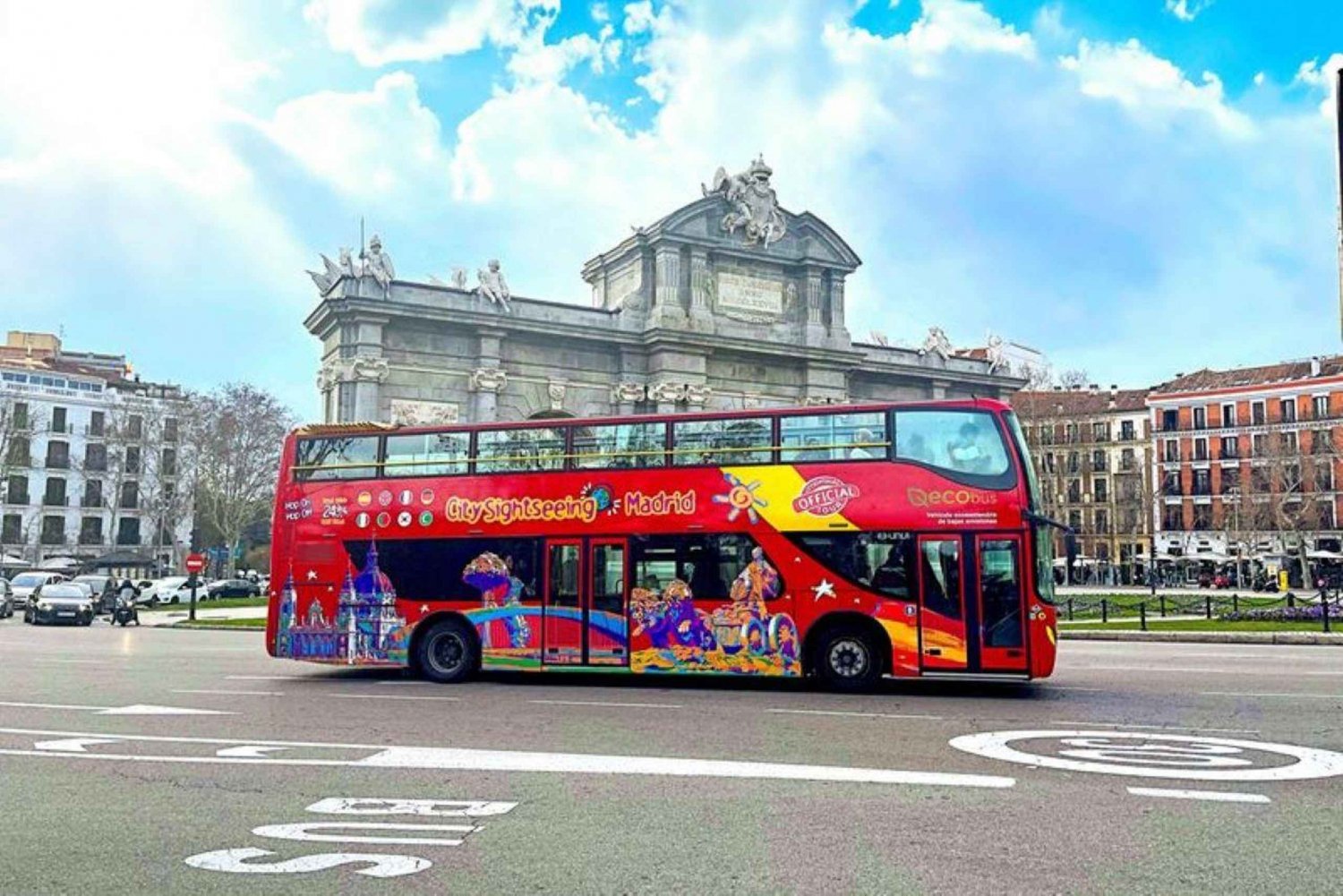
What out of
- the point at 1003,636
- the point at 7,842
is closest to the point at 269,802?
the point at 7,842

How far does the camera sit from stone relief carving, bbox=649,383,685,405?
132 feet

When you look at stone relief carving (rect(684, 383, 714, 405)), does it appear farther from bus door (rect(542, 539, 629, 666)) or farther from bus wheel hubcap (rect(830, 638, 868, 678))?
bus wheel hubcap (rect(830, 638, 868, 678))

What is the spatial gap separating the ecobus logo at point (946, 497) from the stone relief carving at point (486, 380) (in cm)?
2665

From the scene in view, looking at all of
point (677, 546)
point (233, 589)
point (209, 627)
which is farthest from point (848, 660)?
point (233, 589)

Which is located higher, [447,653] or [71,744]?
[447,653]

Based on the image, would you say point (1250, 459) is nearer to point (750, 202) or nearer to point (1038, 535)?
point (750, 202)

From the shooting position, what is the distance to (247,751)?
29.1 ft

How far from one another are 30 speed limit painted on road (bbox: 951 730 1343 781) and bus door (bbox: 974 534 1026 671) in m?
3.02

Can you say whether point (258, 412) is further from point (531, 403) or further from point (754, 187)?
point (754, 187)

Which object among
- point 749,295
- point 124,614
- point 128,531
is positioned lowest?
point 124,614

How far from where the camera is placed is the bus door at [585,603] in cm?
1427

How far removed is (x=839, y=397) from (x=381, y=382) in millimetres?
18157

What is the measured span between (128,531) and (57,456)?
22.6 ft

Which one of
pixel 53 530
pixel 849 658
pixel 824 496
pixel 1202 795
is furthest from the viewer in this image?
pixel 53 530
